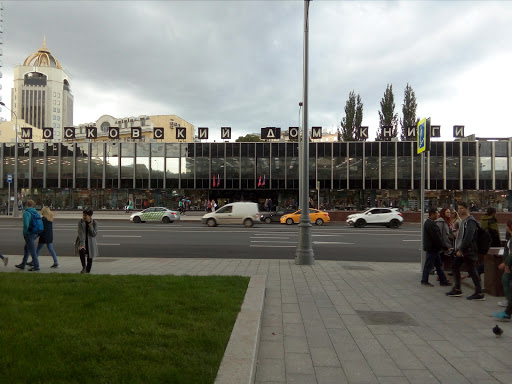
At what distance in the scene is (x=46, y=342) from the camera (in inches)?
159

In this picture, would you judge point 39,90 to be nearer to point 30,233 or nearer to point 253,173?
point 253,173

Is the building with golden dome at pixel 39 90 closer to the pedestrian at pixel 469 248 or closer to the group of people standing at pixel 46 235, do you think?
the group of people standing at pixel 46 235

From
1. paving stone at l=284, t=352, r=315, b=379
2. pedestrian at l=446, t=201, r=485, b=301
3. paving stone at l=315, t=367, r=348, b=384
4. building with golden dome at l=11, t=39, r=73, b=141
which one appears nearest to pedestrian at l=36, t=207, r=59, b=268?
paving stone at l=284, t=352, r=315, b=379

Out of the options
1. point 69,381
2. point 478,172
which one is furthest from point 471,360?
point 478,172

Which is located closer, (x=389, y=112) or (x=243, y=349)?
(x=243, y=349)

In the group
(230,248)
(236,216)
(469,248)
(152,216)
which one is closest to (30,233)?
(230,248)

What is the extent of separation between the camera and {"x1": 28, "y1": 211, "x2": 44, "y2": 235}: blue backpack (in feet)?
32.6

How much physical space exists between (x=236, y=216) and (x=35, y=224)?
1721cm

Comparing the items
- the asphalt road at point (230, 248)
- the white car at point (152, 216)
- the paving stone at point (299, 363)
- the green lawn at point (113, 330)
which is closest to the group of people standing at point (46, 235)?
the asphalt road at point (230, 248)

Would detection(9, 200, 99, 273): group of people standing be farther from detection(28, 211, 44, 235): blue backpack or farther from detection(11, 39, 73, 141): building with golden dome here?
detection(11, 39, 73, 141): building with golden dome

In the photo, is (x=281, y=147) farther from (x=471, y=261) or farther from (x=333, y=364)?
(x=333, y=364)

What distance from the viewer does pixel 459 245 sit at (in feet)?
24.2

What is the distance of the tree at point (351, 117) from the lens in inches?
2287

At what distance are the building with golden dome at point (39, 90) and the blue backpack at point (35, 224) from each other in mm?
157601
